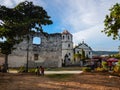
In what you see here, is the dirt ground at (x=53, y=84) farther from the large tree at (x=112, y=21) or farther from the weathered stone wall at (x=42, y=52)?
Result: the weathered stone wall at (x=42, y=52)

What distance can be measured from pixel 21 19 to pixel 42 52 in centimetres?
3144

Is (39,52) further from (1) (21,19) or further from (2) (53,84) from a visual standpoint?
(2) (53,84)

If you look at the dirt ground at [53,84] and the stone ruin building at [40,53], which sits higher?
the stone ruin building at [40,53]

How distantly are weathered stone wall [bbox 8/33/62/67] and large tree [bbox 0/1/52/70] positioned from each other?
27774mm

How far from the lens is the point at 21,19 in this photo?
28016mm

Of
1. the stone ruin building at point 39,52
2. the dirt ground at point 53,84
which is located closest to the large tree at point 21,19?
the dirt ground at point 53,84

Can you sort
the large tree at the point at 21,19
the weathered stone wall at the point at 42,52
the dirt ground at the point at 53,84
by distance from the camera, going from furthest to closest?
the weathered stone wall at the point at 42,52 → the large tree at the point at 21,19 → the dirt ground at the point at 53,84

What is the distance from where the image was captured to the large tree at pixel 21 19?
2680cm

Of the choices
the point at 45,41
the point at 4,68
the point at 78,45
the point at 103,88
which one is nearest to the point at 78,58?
the point at 78,45

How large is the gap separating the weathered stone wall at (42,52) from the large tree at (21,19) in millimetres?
27774

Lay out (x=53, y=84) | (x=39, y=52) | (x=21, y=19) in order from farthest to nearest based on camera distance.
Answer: (x=39, y=52)
(x=21, y=19)
(x=53, y=84)

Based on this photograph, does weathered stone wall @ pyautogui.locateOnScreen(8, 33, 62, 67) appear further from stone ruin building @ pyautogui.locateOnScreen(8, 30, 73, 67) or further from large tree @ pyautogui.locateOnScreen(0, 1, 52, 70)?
large tree @ pyautogui.locateOnScreen(0, 1, 52, 70)

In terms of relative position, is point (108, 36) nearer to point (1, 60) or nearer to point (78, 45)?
point (1, 60)

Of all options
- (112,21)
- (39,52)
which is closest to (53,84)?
(112,21)
